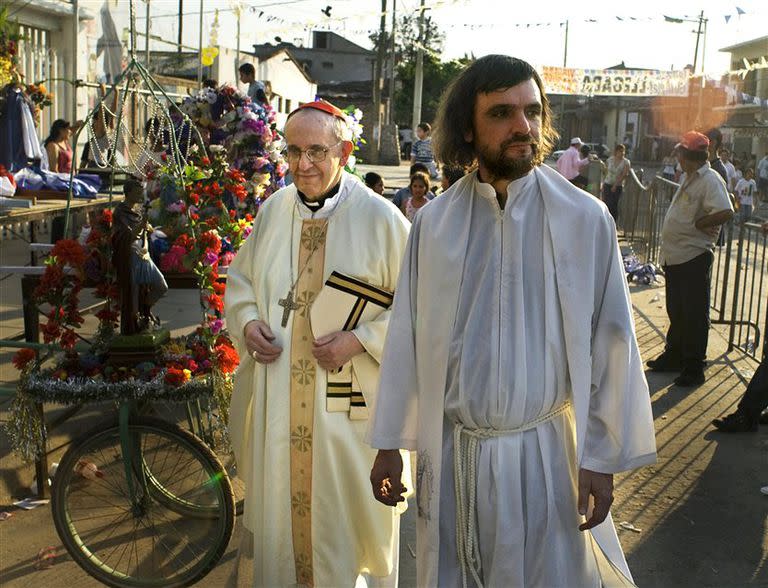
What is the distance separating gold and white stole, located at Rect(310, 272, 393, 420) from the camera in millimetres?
3816

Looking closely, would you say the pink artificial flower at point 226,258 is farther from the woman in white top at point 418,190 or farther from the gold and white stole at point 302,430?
the woman in white top at point 418,190

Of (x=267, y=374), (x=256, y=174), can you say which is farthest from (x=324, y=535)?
(x=256, y=174)

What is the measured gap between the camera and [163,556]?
14.5 ft

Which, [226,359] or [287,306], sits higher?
[287,306]

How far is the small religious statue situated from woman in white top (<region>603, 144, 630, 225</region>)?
15.7 meters

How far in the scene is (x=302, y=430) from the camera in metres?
3.85

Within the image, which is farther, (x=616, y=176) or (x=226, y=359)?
(x=616, y=176)

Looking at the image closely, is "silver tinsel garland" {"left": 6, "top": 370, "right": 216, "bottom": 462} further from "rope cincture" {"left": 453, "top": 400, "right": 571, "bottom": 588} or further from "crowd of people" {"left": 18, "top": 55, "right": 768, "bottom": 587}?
"rope cincture" {"left": 453, "top": 400, "right": 571, "bottom": 588}

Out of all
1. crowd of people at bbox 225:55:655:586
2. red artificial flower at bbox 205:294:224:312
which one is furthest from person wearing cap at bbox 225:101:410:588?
crowd of people at bbox 225:55:655:586

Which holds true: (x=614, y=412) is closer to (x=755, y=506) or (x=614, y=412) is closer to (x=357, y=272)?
(x=357, y=272)

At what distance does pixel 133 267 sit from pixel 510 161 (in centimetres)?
240

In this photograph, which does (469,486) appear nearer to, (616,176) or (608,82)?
(616,176)

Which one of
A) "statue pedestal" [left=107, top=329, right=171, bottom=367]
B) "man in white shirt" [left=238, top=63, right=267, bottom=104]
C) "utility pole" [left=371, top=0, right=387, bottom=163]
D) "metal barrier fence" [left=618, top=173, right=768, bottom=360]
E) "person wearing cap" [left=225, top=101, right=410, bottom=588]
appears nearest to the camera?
"person wearing cap" [left=225, top=101, right=410, bottom=588]

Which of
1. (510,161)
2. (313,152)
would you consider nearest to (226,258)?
(313,152)
